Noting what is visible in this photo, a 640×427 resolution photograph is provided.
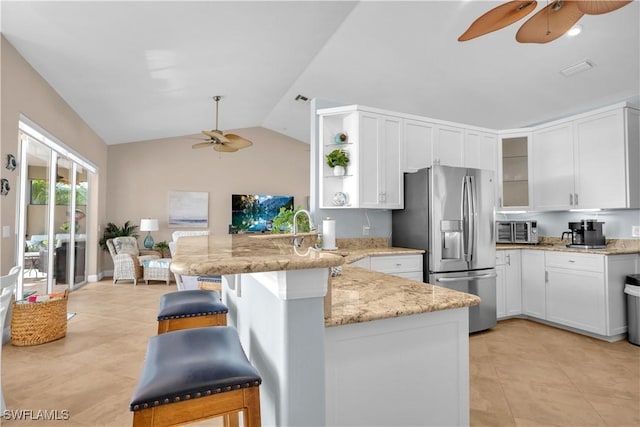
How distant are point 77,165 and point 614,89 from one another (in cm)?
758

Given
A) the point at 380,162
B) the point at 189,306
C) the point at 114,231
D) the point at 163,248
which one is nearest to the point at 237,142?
the point at 380,162

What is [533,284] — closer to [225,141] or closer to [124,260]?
[225,141]

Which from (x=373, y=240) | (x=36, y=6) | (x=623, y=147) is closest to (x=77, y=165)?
(x=36, y=6)

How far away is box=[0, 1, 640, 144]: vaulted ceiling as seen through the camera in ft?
9.64

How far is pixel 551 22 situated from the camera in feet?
6.14

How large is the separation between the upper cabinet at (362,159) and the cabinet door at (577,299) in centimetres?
187

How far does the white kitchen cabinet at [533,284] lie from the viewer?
3.81 meters

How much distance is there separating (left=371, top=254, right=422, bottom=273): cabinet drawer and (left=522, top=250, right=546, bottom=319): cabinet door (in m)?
1.48

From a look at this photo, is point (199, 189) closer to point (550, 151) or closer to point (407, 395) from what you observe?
point (550, 151)

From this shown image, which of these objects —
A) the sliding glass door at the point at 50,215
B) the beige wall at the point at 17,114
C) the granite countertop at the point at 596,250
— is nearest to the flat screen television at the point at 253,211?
the sliding glass door at the point at 50,215

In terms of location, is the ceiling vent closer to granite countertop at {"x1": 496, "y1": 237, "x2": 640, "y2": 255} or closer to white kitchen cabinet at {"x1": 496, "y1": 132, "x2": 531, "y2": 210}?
white kitchen cabinet at {"x1": 496, "y1": 132, "x2": 531, "y2": 210}

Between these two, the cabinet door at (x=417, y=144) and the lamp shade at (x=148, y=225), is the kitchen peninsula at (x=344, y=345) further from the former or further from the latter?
the lamp shade at (x=148, y=225)

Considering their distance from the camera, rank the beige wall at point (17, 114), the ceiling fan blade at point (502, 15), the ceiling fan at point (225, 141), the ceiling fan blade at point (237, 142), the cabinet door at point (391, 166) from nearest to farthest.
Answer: the ceiling fan blade at point (502, 15) < the beige wall at point (17, 114) < the cabinet door at point (391, 166) < the ceiling fan at point (225, 141) < the ceiling fan blade at point (237, 142)

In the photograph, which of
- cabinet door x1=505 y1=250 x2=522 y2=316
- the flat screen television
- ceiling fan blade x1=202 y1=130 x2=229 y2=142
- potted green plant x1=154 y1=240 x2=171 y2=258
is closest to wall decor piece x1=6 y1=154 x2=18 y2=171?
ceiling fan blade x1=202 y1=130 x2=229 y2=142
